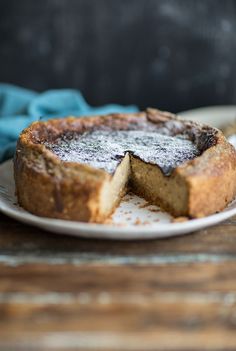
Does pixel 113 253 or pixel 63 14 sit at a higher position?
pixel 63 14

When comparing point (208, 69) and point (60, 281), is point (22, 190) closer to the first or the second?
point (60, 281)

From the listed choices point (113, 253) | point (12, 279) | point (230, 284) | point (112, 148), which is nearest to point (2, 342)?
point (12, 279)

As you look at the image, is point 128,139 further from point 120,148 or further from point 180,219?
point 180,219

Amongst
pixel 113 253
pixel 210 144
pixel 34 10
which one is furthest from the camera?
pixel 34 10

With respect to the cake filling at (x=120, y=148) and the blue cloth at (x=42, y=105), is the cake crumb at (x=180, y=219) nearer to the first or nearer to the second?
the cake filling at (x=120, y=148)

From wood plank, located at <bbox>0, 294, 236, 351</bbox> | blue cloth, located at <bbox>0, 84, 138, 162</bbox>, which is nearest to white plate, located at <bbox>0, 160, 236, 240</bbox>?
wood plank, located at <bbox>0, 294, 236, 351</bbox>

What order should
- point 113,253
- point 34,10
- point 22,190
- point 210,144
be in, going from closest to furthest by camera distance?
point 113,253 < point 22,190 < point 210,144 < point 34,10

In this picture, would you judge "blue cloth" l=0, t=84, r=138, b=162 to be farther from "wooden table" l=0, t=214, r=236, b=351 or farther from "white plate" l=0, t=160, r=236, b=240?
"wooden table" l=0, t=214, r=236, b=351

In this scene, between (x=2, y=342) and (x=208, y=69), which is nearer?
(x=2, y=342)
